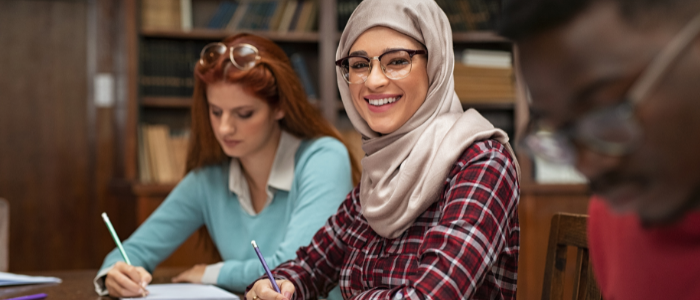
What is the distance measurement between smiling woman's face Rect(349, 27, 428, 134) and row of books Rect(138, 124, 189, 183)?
7.30 ft

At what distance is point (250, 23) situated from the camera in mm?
3316

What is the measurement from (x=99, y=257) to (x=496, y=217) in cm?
311

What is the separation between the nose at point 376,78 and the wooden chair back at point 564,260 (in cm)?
42

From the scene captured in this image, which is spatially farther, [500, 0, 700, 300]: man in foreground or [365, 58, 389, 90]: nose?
[365, 58, 389, 90]: nose

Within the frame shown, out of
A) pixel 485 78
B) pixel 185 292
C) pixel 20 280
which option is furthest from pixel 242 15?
pixel 185 292

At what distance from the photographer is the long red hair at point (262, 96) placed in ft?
5.60

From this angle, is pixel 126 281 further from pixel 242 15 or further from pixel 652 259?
pixel 242 15

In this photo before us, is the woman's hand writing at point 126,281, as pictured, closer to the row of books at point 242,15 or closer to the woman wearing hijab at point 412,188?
the woman wearing hijab at point 412,188

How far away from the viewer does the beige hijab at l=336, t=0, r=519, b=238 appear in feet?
3.52

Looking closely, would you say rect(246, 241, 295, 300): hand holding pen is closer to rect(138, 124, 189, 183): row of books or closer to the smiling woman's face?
the smiling woman's face

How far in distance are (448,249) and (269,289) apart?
16.1 inches

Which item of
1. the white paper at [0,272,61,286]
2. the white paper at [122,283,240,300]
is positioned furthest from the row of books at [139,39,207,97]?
the white paper at [122,283,240,300]

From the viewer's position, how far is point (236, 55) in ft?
5.57

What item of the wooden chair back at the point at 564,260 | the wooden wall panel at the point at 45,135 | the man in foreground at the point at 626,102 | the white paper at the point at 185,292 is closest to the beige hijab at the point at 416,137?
the wooden chair back at the point at 564,260
